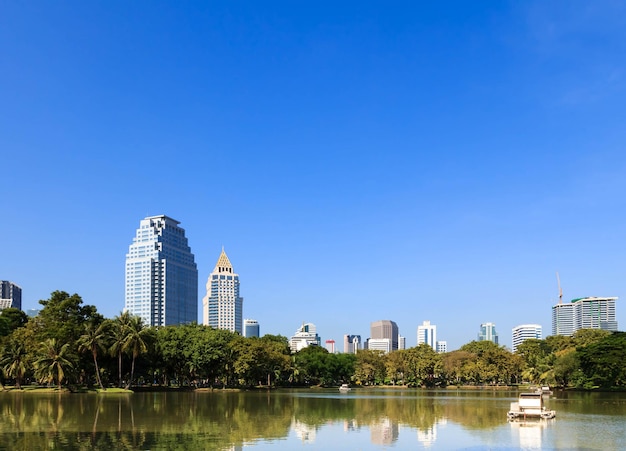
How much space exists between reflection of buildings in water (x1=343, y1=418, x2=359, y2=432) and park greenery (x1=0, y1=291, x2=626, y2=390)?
45.8 m

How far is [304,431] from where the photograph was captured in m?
33.2

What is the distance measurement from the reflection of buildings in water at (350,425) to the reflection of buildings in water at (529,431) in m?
8.59

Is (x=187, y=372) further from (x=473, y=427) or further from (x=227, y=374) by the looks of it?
(x=473, y=427)

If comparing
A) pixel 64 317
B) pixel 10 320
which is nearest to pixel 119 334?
pixel 64 317

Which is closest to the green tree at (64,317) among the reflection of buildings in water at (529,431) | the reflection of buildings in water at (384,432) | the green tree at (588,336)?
the reflection of buildings in water at (384,432)

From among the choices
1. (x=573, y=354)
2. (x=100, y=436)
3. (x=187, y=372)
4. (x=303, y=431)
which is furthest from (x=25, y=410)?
(x=573, y=354)

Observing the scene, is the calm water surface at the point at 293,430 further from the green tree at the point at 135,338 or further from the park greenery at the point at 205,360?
the park greenery at the point at 205,360

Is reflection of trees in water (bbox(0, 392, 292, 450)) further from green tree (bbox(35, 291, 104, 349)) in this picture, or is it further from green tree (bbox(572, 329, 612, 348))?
green tree (bbox(572, 329, 612, 348))

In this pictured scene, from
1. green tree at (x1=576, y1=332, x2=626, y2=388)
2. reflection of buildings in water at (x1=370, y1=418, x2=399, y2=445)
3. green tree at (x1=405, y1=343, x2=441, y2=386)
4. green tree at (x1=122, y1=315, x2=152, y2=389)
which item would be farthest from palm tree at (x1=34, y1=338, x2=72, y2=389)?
green tree at (x1=405, y1=343, x2=441, y2=386)

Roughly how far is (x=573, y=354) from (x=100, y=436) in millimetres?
81903

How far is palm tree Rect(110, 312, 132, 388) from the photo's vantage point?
78.4 metres

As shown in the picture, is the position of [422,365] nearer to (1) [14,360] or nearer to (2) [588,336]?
(2) [588,336]

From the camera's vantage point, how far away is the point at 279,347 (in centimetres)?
11038

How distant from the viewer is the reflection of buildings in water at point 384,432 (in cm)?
2916
